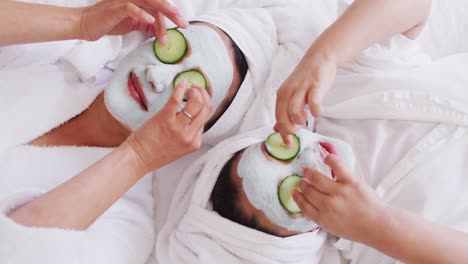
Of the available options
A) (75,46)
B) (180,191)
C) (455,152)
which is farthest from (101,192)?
(455,152)

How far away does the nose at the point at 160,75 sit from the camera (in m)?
0.95

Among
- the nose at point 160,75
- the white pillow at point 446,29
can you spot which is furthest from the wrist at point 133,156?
the white pillow at point 446,29

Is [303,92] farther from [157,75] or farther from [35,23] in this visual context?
[35,23]

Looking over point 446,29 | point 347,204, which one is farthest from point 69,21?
point 446,29

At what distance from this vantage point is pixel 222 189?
963mm

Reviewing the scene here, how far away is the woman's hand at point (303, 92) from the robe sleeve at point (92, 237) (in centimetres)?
38

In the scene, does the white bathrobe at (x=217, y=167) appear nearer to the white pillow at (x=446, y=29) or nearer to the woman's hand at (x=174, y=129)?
the woman's hand at (x=174, y=129)

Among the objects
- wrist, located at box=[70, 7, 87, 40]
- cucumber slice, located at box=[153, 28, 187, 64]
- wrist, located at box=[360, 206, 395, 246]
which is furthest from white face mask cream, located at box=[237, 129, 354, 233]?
wrist, located at box=[70, 7, 87, 40]

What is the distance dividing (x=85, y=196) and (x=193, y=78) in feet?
0.95

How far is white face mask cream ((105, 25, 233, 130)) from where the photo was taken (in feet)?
3.17

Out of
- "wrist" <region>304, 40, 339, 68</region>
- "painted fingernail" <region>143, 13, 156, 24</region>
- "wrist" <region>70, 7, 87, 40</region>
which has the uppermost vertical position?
"painted fingernail" <region>143, 13, 156, 24</region>

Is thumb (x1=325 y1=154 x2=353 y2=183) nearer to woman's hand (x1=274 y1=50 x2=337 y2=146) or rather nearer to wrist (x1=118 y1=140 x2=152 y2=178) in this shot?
woman's hand (x1=274 y1=50 x2=337 y2=146)

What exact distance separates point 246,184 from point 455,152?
0.39m

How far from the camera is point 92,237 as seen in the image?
0.98 metres
